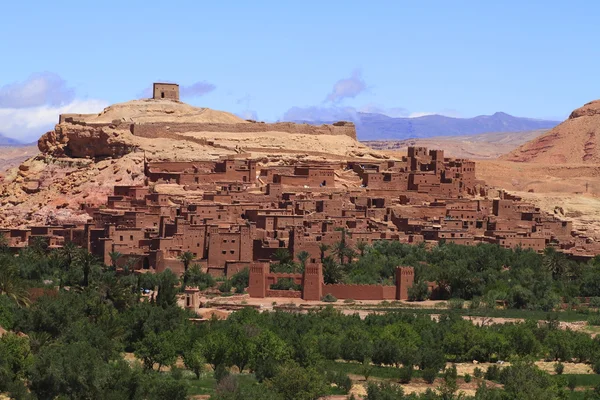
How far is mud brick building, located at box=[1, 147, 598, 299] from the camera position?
56.8 metres

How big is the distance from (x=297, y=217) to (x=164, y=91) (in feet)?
82.1

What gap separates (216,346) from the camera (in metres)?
41.7

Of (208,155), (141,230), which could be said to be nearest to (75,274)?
(141,230)

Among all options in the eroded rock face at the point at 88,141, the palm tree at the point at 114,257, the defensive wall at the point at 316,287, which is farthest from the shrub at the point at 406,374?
the eroded rock face at the point at 88,141

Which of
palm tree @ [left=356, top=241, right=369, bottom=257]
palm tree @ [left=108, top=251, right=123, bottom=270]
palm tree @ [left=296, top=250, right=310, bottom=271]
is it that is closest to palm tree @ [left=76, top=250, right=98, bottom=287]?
palm tree @ [left=108, top=251, right=123, bottom=270]

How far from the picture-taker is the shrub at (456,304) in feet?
175

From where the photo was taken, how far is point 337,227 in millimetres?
59844

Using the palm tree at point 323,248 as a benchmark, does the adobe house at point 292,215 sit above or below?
above

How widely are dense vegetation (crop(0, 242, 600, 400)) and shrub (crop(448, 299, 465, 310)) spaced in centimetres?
102

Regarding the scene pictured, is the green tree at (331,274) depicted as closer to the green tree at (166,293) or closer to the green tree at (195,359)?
the green tree at (166,293)

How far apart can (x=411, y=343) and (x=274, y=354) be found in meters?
5.28

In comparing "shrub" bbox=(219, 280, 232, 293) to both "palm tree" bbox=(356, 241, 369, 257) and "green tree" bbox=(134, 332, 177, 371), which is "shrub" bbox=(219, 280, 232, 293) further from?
"green tree" bbox=(134, 332, 177, 371)

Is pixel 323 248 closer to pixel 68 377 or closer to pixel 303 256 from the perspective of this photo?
pixel 303 256

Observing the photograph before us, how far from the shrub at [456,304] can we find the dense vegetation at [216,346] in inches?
40.2
